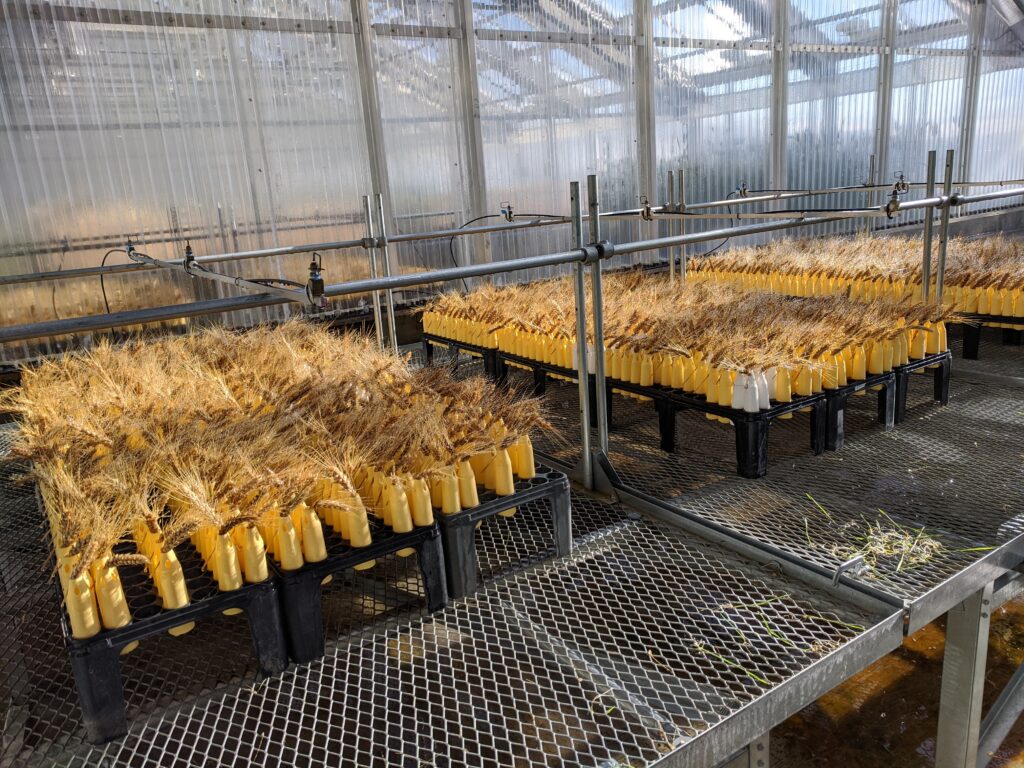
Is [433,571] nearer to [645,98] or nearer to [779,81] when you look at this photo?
[645,98]

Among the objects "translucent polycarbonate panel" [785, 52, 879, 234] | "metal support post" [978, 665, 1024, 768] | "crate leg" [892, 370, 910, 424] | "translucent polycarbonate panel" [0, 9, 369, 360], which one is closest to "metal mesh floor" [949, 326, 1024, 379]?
"crate leg" [892, 370, 910, 424]

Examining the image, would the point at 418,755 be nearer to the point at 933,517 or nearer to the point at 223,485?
the point at 223,485

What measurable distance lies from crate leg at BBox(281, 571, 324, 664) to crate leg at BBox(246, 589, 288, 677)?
23mm

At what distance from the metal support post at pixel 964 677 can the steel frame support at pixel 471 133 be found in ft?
17.1

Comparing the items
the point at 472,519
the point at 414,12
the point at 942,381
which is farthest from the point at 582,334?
the point at 414,12

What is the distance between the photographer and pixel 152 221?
5.56 metres

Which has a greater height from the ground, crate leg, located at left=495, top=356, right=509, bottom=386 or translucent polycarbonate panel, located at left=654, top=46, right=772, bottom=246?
translucent polycarbonate panel, located at left=654, top=46, right=772, bottom=246

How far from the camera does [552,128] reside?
7176 mm

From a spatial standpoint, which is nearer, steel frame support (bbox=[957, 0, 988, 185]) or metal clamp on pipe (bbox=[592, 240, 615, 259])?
metal clamp on pipe (bbox=[592, 240, 615, 259])

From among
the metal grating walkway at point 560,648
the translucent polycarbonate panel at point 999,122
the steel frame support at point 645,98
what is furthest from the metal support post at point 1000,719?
the translucent polycarbonate panel at point 999,122

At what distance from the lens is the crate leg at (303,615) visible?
1.95 m

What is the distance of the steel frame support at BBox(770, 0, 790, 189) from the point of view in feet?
27.5

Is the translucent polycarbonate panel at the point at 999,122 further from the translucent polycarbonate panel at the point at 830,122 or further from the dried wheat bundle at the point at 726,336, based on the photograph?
the dried wheat bundle at the point at 726,336

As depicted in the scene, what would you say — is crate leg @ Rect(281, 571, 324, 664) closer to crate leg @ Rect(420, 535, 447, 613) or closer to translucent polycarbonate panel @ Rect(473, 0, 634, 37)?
crate leg @ Rect(420, 535, 447, 613)
